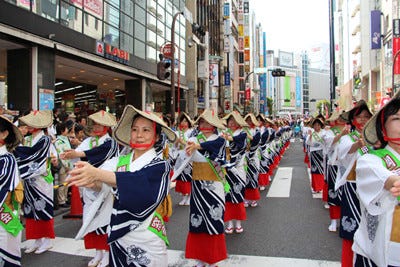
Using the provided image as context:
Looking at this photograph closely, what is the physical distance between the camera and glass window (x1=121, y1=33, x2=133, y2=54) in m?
19.2

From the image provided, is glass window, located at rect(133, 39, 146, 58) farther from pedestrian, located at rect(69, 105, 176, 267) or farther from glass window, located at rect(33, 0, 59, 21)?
pedestrian, located at rect(69, 105, 176, 267)

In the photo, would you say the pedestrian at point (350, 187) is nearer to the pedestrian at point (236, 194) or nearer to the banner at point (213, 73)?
the pedestrian at point (236, 194)

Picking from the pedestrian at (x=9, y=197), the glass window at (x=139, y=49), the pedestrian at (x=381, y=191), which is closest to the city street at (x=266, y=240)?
the pedestrian at (x=9, y=197)

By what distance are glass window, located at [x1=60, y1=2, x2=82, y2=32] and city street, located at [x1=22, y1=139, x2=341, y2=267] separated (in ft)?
31.1

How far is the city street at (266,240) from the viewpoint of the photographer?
4.90m

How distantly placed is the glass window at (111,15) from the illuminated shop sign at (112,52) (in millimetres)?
1259

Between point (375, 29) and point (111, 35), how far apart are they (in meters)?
26.2

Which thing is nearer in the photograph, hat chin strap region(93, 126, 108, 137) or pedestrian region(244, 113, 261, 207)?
hat chin strap region(93, 126, 108, 137)

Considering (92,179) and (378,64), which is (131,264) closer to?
(92,179)

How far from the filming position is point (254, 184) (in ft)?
26.2

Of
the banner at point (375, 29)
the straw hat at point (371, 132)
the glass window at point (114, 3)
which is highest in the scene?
the banner at point (375, 29)

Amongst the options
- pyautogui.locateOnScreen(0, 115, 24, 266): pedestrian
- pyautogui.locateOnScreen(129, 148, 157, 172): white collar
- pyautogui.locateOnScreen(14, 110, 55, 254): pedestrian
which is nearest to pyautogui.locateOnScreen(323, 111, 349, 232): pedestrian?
pyautogui.locateOnScreen(129, 148, 157, 172): white collar

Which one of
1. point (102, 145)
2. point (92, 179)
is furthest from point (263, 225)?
point (92, 179)

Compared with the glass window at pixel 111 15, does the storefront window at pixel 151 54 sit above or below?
below
